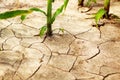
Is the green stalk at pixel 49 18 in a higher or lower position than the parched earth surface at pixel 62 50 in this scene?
higher

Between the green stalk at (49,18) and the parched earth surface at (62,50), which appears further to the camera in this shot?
the green stalk at (49,18)

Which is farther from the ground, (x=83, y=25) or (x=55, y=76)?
(x=83, y=25)

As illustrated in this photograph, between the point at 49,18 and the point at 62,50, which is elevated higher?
the point at 49,18

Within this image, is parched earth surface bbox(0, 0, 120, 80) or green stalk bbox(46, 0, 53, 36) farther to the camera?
green stalk bbox(46, 0, 53, 36)

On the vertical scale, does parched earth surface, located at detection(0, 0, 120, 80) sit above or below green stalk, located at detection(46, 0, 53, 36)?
below

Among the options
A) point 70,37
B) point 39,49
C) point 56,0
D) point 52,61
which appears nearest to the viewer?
point 52,61

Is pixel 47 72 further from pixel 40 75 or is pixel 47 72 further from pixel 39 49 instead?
pixel 39 49

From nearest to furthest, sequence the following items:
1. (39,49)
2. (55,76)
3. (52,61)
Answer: (55,76) → (52,61) → (39,49)

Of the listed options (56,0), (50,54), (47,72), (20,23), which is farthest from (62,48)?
(56,0)
